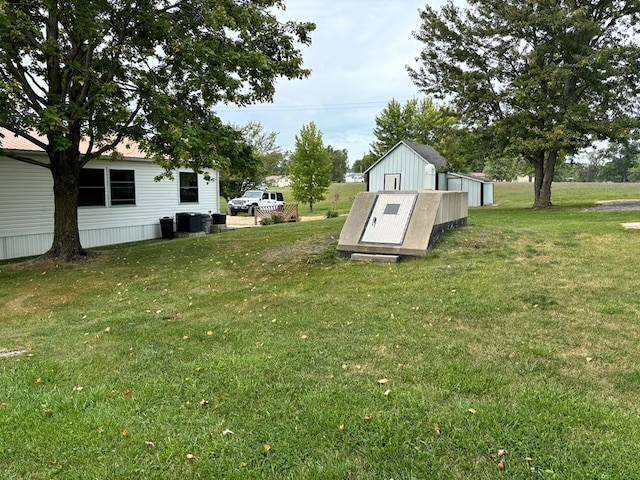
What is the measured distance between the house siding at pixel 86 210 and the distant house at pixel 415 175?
16.1m

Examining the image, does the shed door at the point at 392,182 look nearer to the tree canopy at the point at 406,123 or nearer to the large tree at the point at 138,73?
the large tree at the point at 138,73

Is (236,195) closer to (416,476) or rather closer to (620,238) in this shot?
(620,238)

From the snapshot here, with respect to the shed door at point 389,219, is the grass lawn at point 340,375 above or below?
below

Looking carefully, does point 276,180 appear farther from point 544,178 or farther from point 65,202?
point 65,202

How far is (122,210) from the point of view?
1584 cm

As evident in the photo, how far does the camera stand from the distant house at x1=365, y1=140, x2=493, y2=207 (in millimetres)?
31219

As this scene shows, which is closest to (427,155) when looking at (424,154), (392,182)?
(424,154)

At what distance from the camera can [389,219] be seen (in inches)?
346

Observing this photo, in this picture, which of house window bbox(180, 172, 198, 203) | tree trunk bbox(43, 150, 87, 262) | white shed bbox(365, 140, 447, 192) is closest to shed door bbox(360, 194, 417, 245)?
tree trunk bbox(43, 150, 87, 262)

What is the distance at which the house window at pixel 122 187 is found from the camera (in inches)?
611

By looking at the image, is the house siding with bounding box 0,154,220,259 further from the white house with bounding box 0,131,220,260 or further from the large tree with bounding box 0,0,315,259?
the large tree with bounding box 0,0,315,259

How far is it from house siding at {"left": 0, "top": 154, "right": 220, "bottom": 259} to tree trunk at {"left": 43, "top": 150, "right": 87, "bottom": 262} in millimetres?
3204

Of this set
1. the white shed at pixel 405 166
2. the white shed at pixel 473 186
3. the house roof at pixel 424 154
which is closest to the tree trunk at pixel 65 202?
the white shed at pixel 405 166

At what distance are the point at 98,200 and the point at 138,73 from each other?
688 cm
